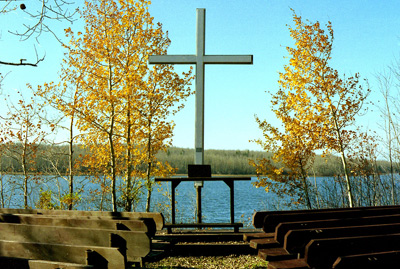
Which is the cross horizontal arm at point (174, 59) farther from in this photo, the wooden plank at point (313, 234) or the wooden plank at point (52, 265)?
the wooden plank at point (52, 265)

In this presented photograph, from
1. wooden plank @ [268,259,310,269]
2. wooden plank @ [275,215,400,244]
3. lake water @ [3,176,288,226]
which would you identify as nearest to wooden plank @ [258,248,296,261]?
wooden plank @ [268,259,310,269]

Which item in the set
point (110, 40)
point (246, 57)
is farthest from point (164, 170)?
point (246, 57)

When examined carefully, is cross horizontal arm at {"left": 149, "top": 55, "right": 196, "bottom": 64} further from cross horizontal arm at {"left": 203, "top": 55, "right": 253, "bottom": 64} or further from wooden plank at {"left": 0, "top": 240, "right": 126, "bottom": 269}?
wooden plank at {"left": 0, "top": 240, "right": 126, "bottom": 269}

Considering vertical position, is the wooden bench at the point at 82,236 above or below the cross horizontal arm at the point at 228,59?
below

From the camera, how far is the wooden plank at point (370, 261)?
306 cm

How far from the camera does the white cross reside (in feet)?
26.5

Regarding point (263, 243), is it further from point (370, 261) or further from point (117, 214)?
point (117, 214)

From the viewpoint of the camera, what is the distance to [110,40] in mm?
12305

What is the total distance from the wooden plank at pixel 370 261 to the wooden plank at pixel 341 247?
0.15 m

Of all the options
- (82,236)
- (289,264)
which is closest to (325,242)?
(289,264)

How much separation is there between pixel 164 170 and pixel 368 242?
1042 centimetres

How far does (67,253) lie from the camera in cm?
360

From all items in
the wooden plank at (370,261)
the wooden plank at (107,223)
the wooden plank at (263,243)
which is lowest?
the wooden plank at (263,243)

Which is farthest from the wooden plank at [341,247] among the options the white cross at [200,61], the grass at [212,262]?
the white cross at [200,61]
